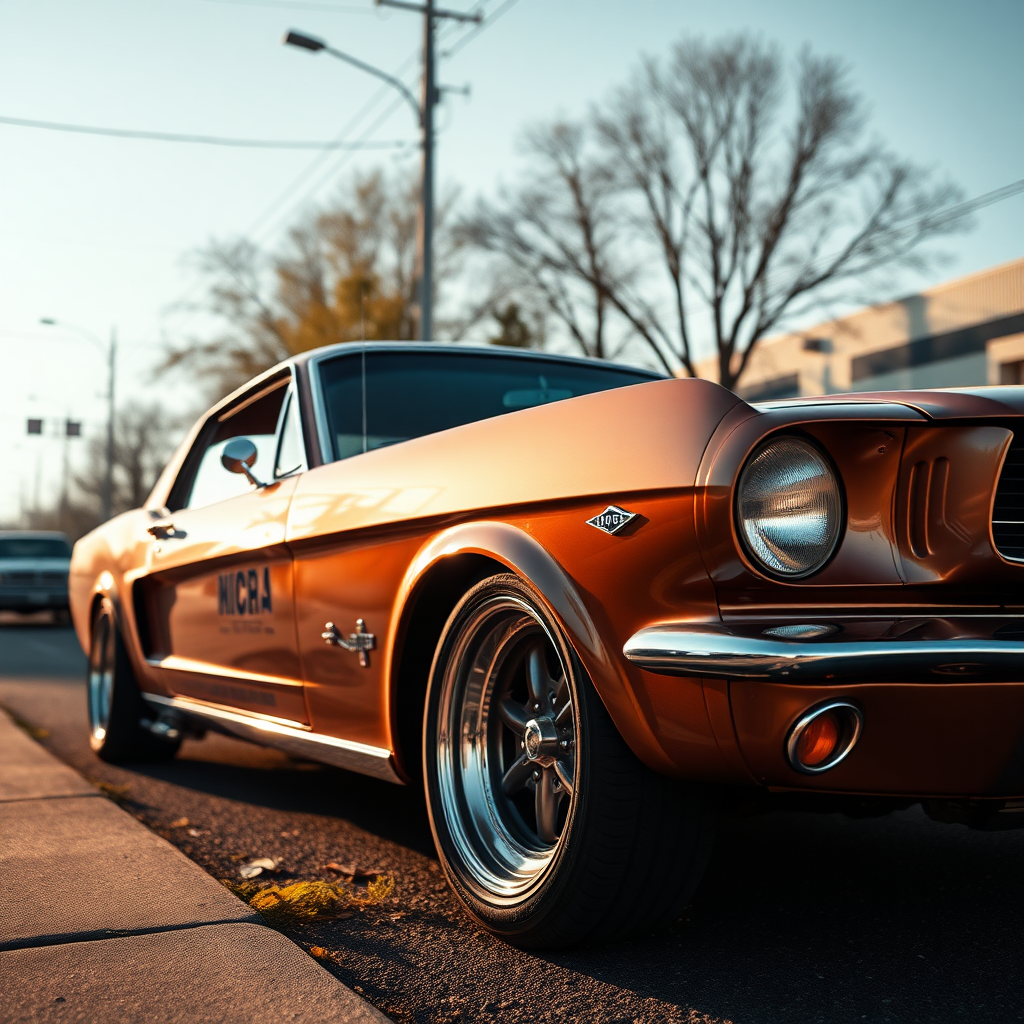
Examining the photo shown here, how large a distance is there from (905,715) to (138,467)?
63.5 meters

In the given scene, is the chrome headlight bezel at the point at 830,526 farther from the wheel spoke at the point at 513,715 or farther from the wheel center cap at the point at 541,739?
the wheel spoke at the point at 513,715

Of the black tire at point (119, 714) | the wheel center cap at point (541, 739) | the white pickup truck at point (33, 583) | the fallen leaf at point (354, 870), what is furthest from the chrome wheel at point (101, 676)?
the white pickup truck at point (33, 583)

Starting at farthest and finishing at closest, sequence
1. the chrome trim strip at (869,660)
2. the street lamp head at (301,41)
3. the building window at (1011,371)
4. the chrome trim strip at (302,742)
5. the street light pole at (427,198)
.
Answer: the building window at (1011,371) < the street lamp head at (301,41) < the street light pole at (427,198) < the chrome trim strip at (302,742) < the chrome trim strip at (869,660)

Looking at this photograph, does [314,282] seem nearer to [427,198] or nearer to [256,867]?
[427,198]

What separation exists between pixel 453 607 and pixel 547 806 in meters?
0.53

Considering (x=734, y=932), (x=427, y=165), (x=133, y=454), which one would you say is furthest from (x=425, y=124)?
(x=133, y=454)

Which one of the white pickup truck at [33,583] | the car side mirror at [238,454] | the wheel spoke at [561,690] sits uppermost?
the car side mirror at [238,454]

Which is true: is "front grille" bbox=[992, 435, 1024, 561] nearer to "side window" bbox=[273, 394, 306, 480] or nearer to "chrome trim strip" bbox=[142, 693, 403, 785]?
"chrome trim strip" bbox=[142, 693, 403, 785]

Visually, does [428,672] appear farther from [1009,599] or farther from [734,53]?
[734,53]

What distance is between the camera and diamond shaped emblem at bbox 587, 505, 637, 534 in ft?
6.71

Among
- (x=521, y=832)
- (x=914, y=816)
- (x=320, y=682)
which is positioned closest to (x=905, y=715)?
(x=521, y=832)

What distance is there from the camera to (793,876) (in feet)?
9.42

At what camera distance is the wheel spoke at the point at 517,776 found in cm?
249

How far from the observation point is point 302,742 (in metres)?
3.25
